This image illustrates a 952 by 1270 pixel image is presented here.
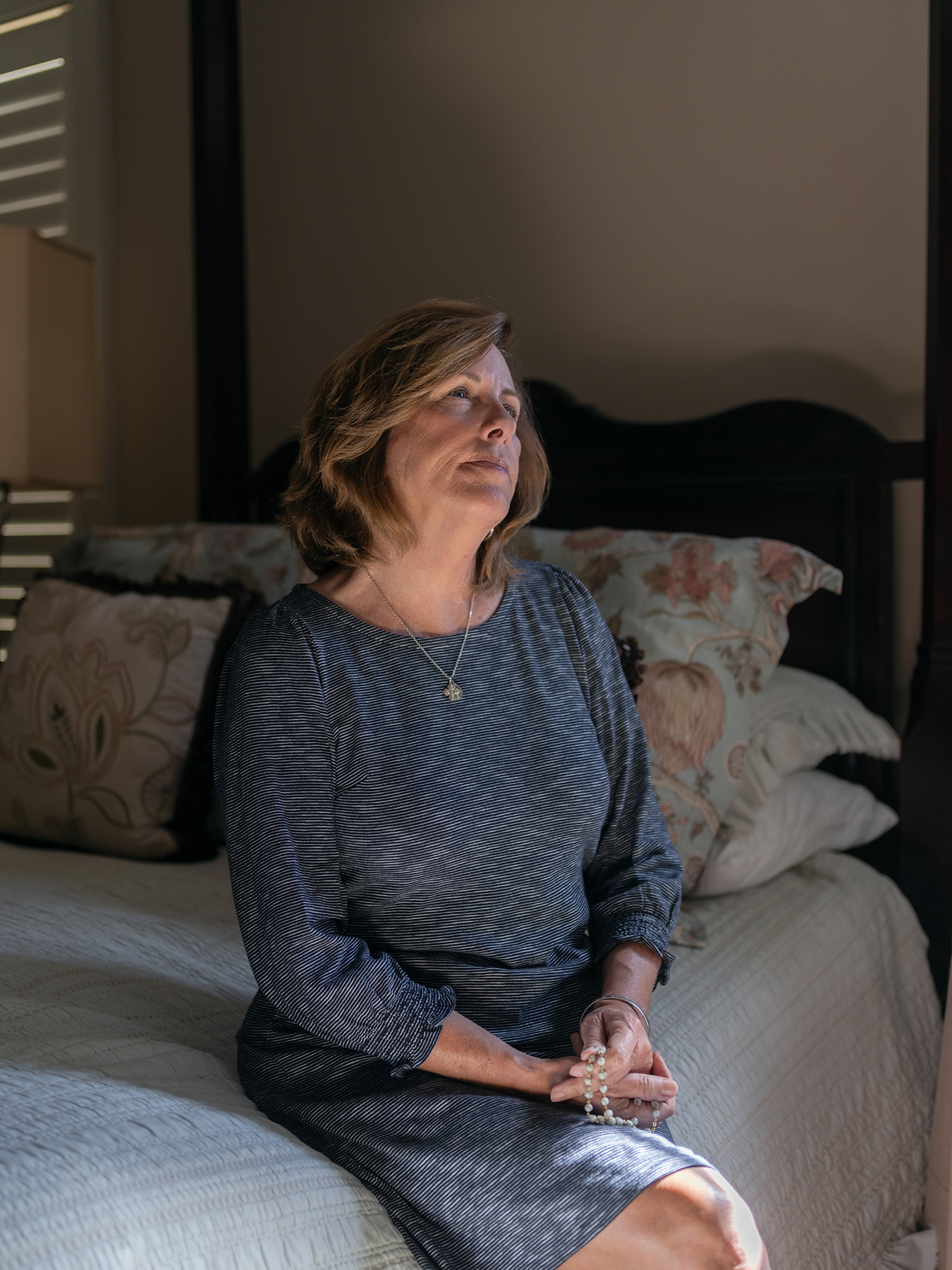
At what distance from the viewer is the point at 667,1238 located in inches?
31.4

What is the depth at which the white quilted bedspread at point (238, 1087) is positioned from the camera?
77cm

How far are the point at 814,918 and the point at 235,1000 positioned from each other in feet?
2.49

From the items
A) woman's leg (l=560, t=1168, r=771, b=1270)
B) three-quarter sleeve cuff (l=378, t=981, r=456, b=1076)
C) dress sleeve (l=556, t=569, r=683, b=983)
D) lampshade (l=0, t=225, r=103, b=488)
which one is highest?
lampshade (l=0, t=225, r=103, b=488)

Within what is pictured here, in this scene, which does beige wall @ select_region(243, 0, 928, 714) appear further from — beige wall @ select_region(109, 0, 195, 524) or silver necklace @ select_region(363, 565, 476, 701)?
silver necklace @ select_region(363, 565, 476, 701)

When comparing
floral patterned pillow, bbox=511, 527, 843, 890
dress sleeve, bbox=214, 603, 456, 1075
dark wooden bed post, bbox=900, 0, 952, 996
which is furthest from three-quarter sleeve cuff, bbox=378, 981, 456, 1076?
dark wooden bed post, bbox=900, 0, 952, 996

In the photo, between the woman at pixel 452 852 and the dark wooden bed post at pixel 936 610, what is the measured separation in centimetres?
60

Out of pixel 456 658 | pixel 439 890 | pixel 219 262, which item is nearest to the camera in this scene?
pixel 439 890

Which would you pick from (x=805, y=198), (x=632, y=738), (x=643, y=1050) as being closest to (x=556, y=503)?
(x=805, y=198)

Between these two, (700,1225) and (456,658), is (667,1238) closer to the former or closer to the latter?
(700,1225)

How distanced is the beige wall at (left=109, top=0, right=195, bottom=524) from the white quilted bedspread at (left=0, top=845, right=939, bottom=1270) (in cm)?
123

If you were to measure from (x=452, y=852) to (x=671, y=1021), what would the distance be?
33 centimetres

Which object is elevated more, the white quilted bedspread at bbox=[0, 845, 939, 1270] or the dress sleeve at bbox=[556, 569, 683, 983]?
the dress sleeve at bbox=[556, 569, 683, 983]

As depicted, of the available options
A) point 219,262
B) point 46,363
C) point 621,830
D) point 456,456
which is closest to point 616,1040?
point 621,830

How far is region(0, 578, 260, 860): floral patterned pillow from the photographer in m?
1.66
